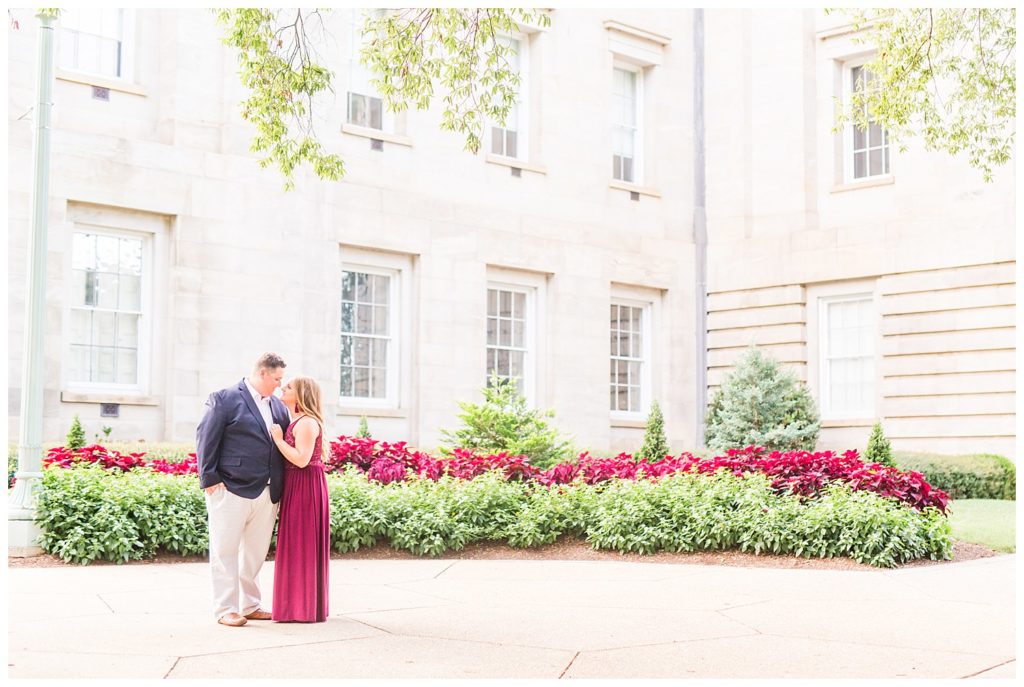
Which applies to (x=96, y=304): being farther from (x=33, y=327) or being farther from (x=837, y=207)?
(x=837, y=207)

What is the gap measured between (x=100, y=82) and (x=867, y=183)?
14.3 metres

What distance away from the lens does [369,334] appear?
2105cm

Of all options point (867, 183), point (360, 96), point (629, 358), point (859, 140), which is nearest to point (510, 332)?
point (629, 358)

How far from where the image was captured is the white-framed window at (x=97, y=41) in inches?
710

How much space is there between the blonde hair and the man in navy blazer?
18 centimetres

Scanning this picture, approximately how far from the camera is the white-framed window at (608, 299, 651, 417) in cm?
2458

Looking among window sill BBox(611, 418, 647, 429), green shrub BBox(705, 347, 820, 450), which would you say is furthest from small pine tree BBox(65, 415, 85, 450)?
green shrub BBox(705, 347, 820, 450)

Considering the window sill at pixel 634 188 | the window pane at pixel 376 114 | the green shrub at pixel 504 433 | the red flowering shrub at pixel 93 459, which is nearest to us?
the red flowering shrub at pixel 93 459

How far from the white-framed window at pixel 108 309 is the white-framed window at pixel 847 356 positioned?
1336 centimetres

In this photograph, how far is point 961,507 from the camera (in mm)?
17734

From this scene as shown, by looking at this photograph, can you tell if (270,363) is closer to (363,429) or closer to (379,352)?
(363,429)

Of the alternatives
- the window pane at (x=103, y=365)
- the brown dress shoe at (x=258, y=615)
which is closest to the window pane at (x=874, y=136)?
the window pane at (x=103, y=365)

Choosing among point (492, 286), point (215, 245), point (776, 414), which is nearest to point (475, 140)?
point (215, 245)

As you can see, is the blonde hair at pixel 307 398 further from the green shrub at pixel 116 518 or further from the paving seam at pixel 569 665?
the green shrub at pixel 116 518
